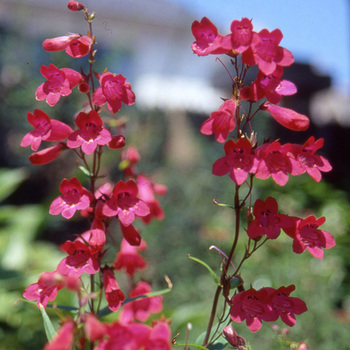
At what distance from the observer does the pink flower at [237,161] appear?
76 centimetres

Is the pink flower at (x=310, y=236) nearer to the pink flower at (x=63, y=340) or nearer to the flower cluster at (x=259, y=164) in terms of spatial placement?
the flower cluster at (x=259, y=164)

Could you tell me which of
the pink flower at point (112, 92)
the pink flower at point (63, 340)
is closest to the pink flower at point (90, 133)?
the pink flower at point (112, 92)

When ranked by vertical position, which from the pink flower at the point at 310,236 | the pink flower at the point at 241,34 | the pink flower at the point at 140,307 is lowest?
the pink flower at the point at 140,307

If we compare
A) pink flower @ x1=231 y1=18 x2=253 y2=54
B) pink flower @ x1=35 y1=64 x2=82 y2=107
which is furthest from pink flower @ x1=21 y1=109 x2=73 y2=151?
pink flower @ x1=231 y1=18 x2=253 y2=54

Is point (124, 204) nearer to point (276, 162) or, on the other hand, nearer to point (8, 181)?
point (276, 162)

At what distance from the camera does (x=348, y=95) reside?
359 inches

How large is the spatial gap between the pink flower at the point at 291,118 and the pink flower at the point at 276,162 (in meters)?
0.10

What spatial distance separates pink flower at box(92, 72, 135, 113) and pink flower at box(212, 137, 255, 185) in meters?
0.24

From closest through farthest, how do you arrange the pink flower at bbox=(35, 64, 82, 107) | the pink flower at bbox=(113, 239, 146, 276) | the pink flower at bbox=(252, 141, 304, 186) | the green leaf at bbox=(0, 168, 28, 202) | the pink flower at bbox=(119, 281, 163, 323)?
the pink flower at bbox=(252, 141, 304, 186) → the pink flower at bbox=(35, 64, 82, 107) → the pink flower at bbox=(119, 281, 163, 323) → the pink flower at bbox=(113, 239, 146, 276) → the green leaf at bbox=(0, 168, 28, 202)

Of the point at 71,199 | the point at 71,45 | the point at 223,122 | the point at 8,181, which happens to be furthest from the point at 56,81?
the point at 8,181

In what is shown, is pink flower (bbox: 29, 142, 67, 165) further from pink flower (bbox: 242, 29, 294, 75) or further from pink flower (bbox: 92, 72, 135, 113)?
pink flower (bbox: 242, 29, 294, 75)

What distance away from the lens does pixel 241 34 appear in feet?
2.50

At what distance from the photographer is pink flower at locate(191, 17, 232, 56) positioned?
0.80 meters

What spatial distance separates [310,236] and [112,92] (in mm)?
520
